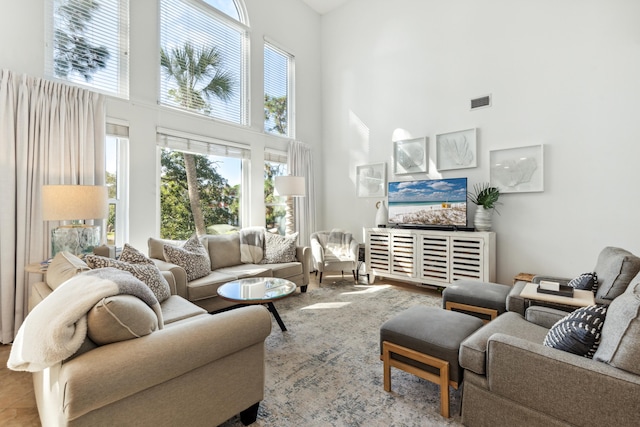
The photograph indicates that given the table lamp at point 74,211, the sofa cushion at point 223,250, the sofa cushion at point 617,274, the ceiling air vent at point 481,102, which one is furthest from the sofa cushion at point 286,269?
the ceiling air vent at point 481,102

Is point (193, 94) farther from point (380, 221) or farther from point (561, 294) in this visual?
point (561, 294)

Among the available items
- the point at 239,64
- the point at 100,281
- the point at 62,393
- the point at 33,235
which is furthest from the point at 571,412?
the point at 239,64

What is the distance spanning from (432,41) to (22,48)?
4880 mm

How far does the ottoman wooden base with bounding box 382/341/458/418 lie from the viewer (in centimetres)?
166

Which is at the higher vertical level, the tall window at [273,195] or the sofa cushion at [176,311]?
the tall window at [273,195]

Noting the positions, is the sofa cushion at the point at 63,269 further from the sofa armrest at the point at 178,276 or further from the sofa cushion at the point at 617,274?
the sofa cushion at the point at 617,274

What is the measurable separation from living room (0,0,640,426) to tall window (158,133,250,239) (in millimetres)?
174

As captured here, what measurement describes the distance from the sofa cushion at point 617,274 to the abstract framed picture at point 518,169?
1.63 meters

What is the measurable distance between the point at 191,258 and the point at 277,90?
3369 mm

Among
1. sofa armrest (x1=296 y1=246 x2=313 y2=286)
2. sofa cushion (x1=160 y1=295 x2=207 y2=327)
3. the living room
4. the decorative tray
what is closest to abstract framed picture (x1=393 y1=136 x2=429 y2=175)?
the living room

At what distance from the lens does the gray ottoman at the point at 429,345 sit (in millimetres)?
1660

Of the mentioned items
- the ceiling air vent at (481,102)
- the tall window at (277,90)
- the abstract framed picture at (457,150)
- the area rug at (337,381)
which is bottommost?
the area rug at (337,381)

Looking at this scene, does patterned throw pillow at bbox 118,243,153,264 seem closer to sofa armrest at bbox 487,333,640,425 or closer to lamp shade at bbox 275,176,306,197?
lamp shade at bbox 275,176,306,197

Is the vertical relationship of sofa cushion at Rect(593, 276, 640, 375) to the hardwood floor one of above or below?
above
